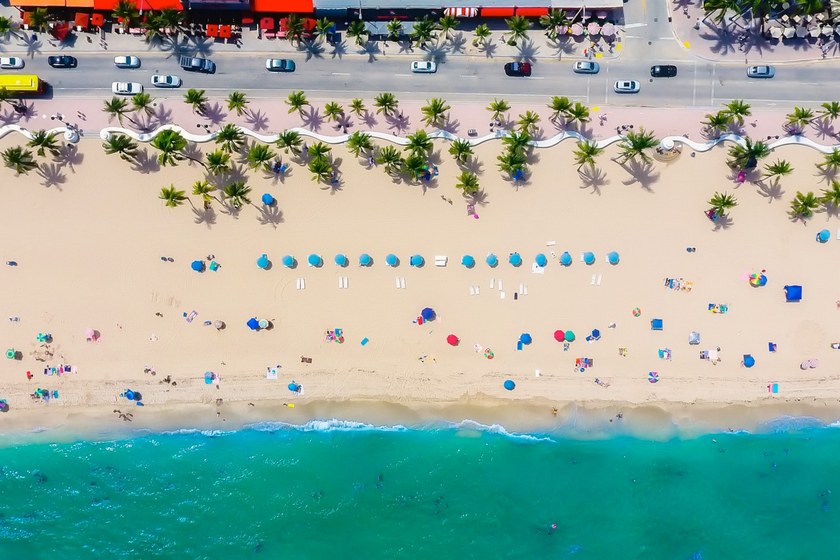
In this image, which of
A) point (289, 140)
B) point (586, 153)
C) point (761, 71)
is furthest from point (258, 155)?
point (761, 71)

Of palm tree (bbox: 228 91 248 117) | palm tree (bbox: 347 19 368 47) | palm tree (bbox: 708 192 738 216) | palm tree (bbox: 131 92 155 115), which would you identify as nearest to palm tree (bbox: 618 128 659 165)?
palm tree (bbox: 708 192 738 216)

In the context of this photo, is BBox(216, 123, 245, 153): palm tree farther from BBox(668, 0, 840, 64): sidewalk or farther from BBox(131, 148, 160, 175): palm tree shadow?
BBox(668, 0, 840, 64): sidewalk

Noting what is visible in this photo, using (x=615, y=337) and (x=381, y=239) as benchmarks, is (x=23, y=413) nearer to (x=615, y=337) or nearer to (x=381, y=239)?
(x=381, y=239)

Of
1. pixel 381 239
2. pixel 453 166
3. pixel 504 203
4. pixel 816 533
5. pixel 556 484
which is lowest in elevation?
pixel 816 533

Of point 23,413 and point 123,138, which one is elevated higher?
point 123,138

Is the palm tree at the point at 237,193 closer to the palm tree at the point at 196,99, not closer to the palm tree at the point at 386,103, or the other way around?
the palm tree at the point at 196,99

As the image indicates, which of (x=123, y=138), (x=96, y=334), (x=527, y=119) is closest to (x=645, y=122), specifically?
(x=527, y=119)
